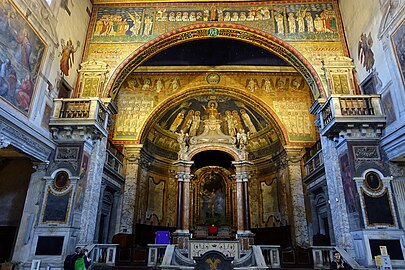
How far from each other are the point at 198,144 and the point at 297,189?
5711 millimetres

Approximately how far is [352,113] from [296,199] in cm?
680

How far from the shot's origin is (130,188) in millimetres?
15234

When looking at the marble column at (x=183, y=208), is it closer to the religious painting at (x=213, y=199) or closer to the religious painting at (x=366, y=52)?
the religious painting at (x=213, y=199)

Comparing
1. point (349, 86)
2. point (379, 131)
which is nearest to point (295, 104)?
point (349, 86)

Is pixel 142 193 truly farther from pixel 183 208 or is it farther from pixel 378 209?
pixel 378 209

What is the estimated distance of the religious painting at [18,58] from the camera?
7.73 meters

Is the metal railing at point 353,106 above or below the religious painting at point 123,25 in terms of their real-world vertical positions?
below

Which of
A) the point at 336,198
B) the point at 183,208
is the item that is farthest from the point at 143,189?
the point at 336,198

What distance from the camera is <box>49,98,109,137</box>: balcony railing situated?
10.0m

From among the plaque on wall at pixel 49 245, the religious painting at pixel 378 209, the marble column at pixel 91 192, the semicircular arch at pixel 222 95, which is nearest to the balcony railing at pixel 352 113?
the religious painting at pixel 378 209

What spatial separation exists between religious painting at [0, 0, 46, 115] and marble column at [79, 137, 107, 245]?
262 centimetres

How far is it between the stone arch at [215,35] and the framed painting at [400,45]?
3.07 meters

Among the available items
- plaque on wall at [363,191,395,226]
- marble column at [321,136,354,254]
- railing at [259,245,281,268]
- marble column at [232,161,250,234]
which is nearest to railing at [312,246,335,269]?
marble column at [321,136,354,254]

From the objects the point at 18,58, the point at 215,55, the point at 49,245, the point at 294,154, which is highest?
the point at 215,55
